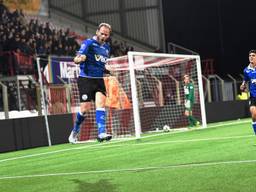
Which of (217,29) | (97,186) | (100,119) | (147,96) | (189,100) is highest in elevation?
(217,29)

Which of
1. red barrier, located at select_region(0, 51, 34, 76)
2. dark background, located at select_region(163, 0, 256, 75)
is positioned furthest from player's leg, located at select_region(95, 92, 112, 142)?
dark background, located at select_region(163, 0, 256, 75)

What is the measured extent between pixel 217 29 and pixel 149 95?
12.4 meters

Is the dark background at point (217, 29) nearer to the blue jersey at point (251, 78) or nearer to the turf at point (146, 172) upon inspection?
the blue jersey at point (251, 78)

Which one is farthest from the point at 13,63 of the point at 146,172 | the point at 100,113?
the point at 146,172

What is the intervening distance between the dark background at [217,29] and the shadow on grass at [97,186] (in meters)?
23.1

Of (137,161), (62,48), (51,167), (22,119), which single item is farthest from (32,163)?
(62,48)

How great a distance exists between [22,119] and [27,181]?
24.7 feet

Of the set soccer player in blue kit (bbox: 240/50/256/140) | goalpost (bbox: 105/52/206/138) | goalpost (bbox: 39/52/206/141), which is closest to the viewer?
soccer player in blue kit (bbox: 240/50/256/140)

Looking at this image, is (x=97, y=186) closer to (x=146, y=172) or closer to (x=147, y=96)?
(x=146, y=172)

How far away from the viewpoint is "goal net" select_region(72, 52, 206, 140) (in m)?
14.7

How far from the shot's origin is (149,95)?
17.4 meters

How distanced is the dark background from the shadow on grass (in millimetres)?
23115

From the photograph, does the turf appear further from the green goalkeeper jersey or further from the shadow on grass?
the green goalkeeper jersey

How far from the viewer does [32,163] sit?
8.28 m
